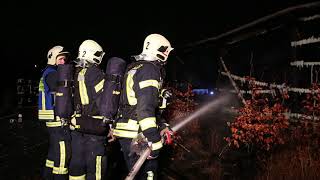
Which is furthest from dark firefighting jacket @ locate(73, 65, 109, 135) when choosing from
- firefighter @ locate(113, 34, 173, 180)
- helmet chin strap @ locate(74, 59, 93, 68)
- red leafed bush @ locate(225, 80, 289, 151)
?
red leafed bush @ locate(225, 80, 289, 151)

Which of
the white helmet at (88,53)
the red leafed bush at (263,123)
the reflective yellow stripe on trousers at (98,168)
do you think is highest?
the white helmet at (88,53)

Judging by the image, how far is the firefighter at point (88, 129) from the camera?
493 centimetres

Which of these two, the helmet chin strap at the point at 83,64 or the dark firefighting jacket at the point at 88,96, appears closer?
the dark firefighting jacket at the point at 88,96

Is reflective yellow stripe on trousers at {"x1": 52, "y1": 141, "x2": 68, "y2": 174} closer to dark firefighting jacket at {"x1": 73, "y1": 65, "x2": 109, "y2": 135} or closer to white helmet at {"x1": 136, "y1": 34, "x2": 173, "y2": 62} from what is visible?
dark firefighting jacket at {"x1": 73, "y1": 65, "x2": 109, "y2": 135}

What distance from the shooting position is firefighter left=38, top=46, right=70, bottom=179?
16.8ft

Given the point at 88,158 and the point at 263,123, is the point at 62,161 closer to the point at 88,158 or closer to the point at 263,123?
the point at 88,158

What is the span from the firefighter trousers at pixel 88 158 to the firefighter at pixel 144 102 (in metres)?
0.57

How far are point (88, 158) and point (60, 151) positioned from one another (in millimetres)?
506

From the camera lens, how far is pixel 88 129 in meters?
4.86

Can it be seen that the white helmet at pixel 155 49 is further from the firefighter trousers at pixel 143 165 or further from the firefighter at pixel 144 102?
the firefighter trousers at pixel 143 165

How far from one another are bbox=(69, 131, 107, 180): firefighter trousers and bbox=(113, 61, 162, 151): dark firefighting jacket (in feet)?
1.95

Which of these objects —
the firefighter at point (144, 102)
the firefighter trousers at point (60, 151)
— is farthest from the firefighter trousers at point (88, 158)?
the firefighter at point (144, 102)

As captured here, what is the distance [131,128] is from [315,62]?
550cm

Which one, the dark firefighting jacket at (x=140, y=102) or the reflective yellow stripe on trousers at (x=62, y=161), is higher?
the dark firefighting jacket at (x=140, y=102)
